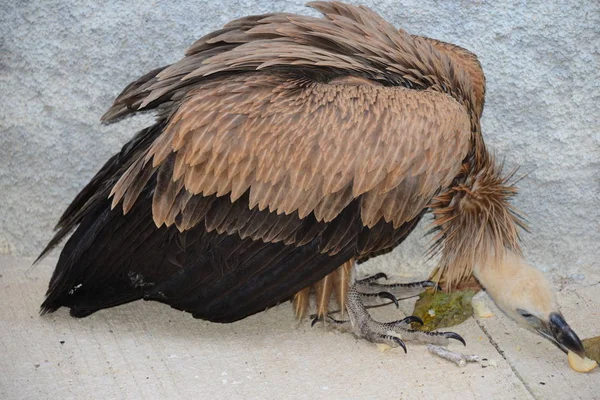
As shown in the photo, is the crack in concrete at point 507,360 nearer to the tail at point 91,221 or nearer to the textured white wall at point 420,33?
the textured white wall at point 420,33

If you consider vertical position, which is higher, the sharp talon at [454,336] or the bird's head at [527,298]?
the bird's head at [527,298]

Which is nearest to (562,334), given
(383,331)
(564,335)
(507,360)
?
(564,335)

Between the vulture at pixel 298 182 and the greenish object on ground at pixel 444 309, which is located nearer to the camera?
the vulture at pixel 298 182

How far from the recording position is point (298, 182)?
3.60m

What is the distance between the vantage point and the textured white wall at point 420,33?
435cm

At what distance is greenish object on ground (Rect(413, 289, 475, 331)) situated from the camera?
4.34 m

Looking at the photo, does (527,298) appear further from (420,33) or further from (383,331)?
(420,33)

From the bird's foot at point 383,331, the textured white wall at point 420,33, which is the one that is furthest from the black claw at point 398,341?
the textured white wall at point 420,33

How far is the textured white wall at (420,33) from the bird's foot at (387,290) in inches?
12.7

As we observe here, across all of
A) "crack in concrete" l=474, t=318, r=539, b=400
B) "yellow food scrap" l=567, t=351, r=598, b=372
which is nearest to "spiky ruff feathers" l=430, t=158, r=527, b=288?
"crack in concrete" l=474, t=318, r=539, b=400

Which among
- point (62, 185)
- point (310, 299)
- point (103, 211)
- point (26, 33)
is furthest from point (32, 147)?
point (310, 299)

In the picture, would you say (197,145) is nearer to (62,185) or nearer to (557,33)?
(62,185)

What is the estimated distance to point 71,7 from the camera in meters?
4.47

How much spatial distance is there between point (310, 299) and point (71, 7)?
6.69 feet
